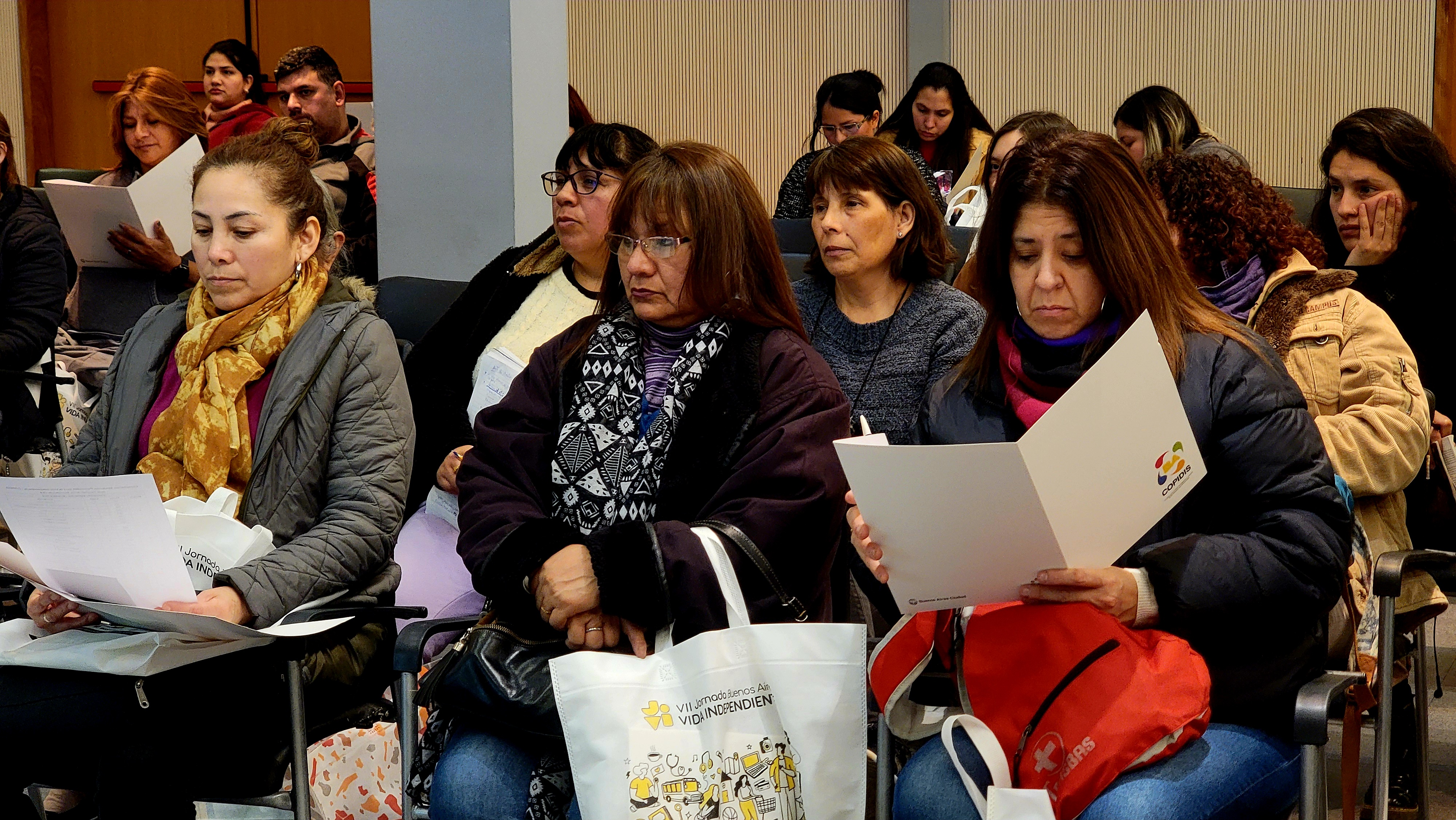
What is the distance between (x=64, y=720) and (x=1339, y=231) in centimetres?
289

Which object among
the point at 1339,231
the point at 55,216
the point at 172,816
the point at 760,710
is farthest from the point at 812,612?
the point at 55,216

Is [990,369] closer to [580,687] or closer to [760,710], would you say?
[760,710]

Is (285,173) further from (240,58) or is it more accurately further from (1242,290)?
(240,58)

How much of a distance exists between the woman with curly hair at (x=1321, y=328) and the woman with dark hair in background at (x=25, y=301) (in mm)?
3455

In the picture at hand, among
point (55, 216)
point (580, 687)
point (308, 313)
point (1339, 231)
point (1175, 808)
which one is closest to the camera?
point (1175, 808)

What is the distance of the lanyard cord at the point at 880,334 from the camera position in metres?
3.02

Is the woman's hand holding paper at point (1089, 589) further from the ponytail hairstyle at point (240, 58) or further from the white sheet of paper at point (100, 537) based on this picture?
the ponytail hairstyle at point (240, 58)

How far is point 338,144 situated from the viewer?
16.7 ft

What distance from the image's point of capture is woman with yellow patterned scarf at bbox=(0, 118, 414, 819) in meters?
2.18

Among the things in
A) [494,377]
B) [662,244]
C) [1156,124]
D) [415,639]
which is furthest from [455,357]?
[1156,124]

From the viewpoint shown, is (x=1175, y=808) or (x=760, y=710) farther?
(x=760, y=710)

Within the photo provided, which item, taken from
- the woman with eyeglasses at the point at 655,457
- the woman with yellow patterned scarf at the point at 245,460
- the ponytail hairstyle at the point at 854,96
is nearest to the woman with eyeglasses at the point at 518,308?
the woman with yellow patterned scarf at the point at 245,460

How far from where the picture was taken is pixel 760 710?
5.81 ft

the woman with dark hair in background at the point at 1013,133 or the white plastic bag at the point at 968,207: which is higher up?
the woman with dark hair in background at the point at 1013,133
